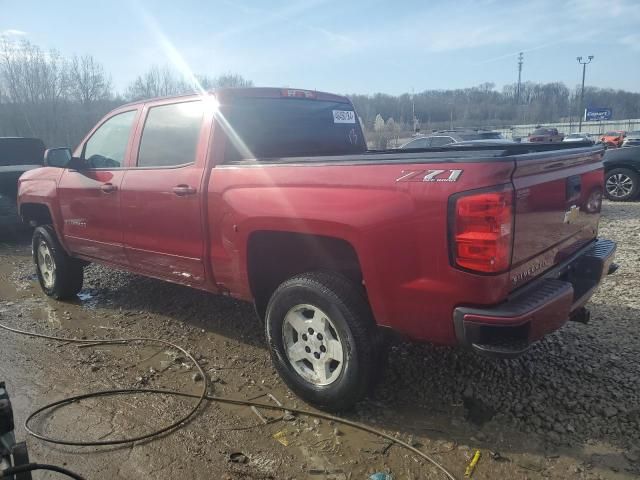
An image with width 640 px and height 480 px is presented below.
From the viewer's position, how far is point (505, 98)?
103688mm

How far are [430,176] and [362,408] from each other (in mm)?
1583

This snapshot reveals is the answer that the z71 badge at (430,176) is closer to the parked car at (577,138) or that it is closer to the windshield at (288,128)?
the windshield at (288,128)

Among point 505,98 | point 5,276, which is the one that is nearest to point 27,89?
point 5,276

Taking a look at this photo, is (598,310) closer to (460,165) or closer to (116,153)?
(460,165)

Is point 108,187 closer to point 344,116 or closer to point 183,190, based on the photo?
point 183,190

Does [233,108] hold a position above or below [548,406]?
above

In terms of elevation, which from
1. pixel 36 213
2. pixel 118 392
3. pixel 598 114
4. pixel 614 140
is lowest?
pixel 118 392

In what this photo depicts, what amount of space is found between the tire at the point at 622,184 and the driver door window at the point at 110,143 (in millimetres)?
10299

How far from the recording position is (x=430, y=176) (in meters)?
2.43

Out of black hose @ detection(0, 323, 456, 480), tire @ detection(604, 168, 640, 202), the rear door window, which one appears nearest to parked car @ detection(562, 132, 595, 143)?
tire @ detection(604, 168, 640, 202)

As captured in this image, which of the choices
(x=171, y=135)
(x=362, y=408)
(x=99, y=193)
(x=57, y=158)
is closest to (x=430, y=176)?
(x=362, y=408)

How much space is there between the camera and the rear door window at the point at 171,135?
3.80 meters

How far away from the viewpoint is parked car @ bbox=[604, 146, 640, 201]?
10484mm

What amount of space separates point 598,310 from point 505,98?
110 m
